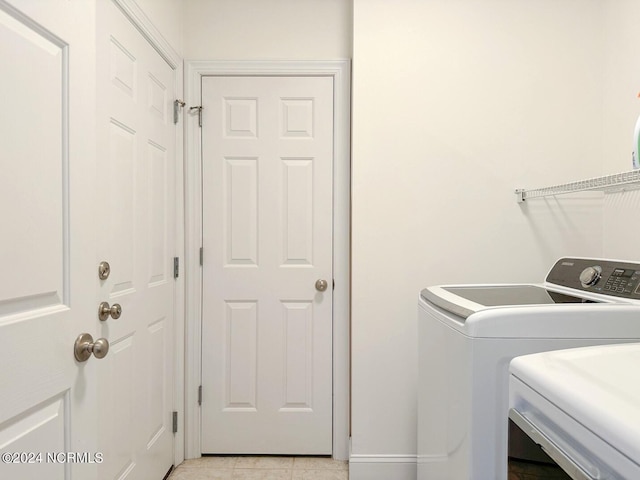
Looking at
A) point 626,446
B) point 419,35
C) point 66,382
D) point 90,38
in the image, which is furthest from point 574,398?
point 419,35

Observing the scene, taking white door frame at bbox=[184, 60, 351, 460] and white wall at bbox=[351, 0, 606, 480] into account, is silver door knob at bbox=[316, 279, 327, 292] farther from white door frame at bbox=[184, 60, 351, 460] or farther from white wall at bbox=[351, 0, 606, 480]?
white wall at bbox=[351, 0, 606, 480]

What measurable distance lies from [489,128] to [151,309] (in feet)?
5.71

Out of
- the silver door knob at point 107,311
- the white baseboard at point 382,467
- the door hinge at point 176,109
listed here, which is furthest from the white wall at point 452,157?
the silver door knob at point 107,311

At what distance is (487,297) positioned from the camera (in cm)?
145

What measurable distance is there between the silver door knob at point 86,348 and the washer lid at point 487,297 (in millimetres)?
931

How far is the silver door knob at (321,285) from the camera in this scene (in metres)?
2.26

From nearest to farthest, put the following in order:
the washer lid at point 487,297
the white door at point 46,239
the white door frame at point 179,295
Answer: the white door at point 46,239 < the washer lid at point 487,297 < the white door frame at point 179,295

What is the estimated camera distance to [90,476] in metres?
1.05

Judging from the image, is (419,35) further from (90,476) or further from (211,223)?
(90,476)

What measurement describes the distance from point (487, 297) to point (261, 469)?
4.77ft

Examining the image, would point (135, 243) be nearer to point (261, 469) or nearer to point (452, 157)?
point (261, 469)

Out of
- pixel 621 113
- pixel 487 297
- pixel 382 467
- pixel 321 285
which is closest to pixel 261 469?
pixel 382 467

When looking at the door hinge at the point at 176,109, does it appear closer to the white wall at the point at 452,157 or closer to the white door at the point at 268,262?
the white door at the point at 268,262

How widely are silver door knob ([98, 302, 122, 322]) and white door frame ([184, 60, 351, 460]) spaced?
2.53ft
